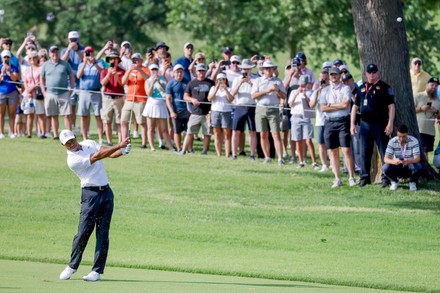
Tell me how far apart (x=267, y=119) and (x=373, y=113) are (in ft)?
10.4

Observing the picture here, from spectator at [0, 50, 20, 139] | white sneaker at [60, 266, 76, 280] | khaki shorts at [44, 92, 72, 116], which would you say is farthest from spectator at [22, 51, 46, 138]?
white sneaker at [60, 266, 76, 280]

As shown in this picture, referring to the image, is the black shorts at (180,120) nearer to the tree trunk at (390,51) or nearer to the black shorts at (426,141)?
the tree trunk at (390,51)

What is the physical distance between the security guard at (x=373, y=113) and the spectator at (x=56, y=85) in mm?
7357

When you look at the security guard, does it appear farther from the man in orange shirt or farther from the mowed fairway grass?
the man in orange shirt

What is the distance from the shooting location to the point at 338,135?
931 inches

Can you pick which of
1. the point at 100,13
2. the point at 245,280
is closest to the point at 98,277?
the point at 245,280

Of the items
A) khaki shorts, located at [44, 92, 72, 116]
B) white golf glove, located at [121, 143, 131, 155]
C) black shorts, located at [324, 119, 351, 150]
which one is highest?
khaki shorts, located at [44, 92, 72, 116]

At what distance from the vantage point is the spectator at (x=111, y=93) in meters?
27.4

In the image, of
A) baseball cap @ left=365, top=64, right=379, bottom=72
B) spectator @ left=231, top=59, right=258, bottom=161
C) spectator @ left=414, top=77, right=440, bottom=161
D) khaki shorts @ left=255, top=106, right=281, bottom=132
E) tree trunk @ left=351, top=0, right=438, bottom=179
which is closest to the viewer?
baseball cap @ left=365, top=64, right=379, bottom=72

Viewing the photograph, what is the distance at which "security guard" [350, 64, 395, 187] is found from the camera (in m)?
23.2

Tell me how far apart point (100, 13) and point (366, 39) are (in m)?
30.3

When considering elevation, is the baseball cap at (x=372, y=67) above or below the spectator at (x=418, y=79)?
above

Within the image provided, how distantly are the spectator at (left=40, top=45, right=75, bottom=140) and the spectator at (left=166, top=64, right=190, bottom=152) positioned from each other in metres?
2.30

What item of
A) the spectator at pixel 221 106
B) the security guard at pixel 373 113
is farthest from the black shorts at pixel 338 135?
the spectator at pixel 221 106
